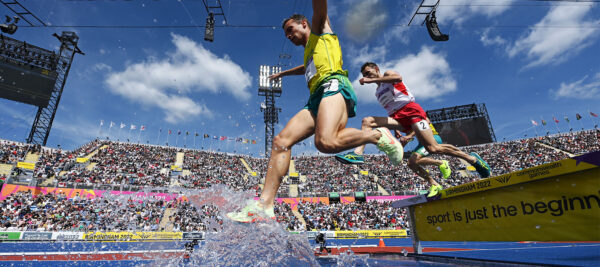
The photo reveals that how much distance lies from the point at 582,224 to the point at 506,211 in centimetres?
82

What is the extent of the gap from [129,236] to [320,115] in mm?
19563

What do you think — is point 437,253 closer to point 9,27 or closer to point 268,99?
point 9,27

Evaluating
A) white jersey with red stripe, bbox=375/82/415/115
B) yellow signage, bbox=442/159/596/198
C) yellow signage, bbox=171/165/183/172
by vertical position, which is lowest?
yellow signage, bbox=442/159/596/198

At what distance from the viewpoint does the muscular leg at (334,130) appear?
99.7 inches

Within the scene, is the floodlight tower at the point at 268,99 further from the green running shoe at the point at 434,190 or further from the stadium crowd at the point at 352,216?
the green running shoe at the point at 434,190

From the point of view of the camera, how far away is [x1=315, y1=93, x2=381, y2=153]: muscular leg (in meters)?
2.53

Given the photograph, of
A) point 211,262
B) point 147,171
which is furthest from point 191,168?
point 211,262

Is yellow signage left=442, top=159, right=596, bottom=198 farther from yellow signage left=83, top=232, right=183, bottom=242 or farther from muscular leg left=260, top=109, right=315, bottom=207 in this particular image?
yellow signage left=83, top=232, right=183, bottom=242

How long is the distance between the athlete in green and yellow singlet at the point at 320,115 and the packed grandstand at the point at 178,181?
10.7 m

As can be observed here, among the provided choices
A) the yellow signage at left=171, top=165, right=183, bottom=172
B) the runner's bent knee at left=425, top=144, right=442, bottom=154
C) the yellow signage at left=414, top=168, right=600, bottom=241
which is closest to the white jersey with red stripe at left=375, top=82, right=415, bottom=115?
the runner's bent knee at left=425, top=144, right=442, bottom=154

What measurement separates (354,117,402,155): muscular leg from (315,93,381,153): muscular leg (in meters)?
1.26

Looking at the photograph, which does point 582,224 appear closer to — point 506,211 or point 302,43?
point 506,211

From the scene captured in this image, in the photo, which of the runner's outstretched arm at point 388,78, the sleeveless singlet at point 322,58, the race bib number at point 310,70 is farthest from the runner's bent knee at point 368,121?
the race bib number at point 310,70

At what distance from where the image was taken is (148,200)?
23.6 meters
